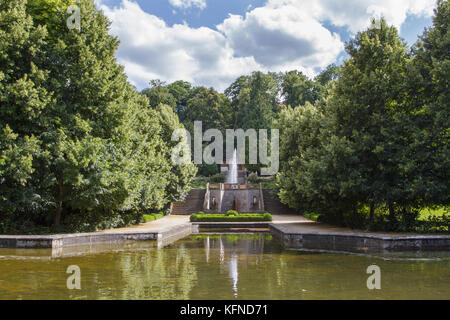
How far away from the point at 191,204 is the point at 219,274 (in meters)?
26.1

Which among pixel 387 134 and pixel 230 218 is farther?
pixel 230 218

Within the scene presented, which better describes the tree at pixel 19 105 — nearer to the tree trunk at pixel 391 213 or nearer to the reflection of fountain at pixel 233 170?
the tree trunk at pixel 391 213

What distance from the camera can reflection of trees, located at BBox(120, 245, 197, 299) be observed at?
21.0 feet

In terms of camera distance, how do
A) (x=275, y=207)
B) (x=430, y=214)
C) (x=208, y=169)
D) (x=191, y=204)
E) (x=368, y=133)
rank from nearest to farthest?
(x=368, y=133) → (x=430, y=214) → (x=275, y=207) → (x=191, y=204) → (x=208, y=169)

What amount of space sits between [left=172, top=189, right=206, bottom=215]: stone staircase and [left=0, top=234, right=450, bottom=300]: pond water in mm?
20278

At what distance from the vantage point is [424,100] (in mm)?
15094

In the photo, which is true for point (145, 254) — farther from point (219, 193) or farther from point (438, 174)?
point (219, 193)

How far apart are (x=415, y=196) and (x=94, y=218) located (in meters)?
13.3

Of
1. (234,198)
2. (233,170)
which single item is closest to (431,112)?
(234,198)

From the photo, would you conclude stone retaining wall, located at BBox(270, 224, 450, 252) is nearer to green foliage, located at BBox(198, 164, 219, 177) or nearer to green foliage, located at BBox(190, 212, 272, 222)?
green foliage, located at BBox(190, 212, 272, 222)

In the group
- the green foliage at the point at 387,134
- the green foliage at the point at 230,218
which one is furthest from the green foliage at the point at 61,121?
the green foliage at the point at 387,134

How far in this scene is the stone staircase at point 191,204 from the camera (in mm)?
32688

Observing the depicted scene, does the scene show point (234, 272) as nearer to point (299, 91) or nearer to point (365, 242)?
point (365, 242)

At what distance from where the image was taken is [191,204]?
34.0 meters
